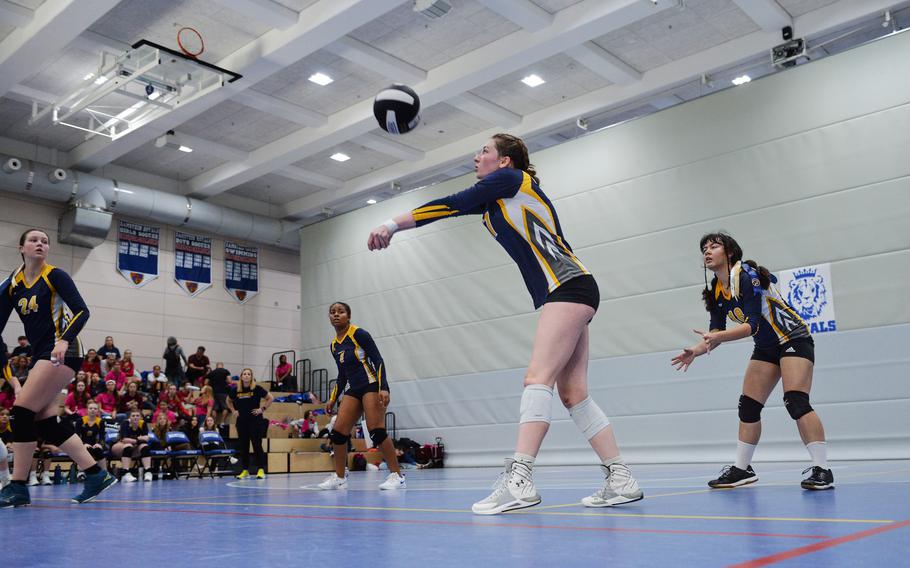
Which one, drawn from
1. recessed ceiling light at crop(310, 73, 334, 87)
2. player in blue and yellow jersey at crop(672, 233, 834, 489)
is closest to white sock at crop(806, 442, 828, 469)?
player in blue and yellow jersey at crop(672, 233, 834, 489)

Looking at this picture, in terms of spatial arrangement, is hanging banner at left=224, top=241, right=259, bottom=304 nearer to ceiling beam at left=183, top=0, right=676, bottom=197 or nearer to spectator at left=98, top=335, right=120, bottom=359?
ceiling beam at left=183, top=0, right=676, bottom=197

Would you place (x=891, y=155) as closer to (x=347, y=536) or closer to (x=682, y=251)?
(x=682, y=251)

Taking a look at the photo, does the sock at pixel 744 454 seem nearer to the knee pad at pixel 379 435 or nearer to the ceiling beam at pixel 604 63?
the knee pad at pixel 379 435

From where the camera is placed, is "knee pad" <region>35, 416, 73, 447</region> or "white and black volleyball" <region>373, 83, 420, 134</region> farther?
"white and black volleyball" <region>373, 83, 420, 134</region>

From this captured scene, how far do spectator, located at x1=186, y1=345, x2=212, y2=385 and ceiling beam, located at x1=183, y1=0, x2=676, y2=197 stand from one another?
4.39 m

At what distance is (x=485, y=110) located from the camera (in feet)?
53.0

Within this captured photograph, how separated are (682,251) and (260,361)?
13.1m

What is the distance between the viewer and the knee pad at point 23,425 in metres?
5.28

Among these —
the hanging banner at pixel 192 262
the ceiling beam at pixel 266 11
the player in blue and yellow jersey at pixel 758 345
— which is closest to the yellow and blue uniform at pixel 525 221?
the player in blue and yellow jersey at pixel 758 345

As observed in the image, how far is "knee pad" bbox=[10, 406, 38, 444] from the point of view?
17.3 feet

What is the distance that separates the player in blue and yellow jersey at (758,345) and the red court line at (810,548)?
2153 mm

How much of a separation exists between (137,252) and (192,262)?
1.58 m

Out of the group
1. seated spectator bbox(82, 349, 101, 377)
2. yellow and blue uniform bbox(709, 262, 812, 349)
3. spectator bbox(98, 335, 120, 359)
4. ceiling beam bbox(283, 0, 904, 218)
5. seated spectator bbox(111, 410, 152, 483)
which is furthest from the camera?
spectator bbox(98, 335, 120, 359)

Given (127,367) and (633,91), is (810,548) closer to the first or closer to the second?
(633,91)
